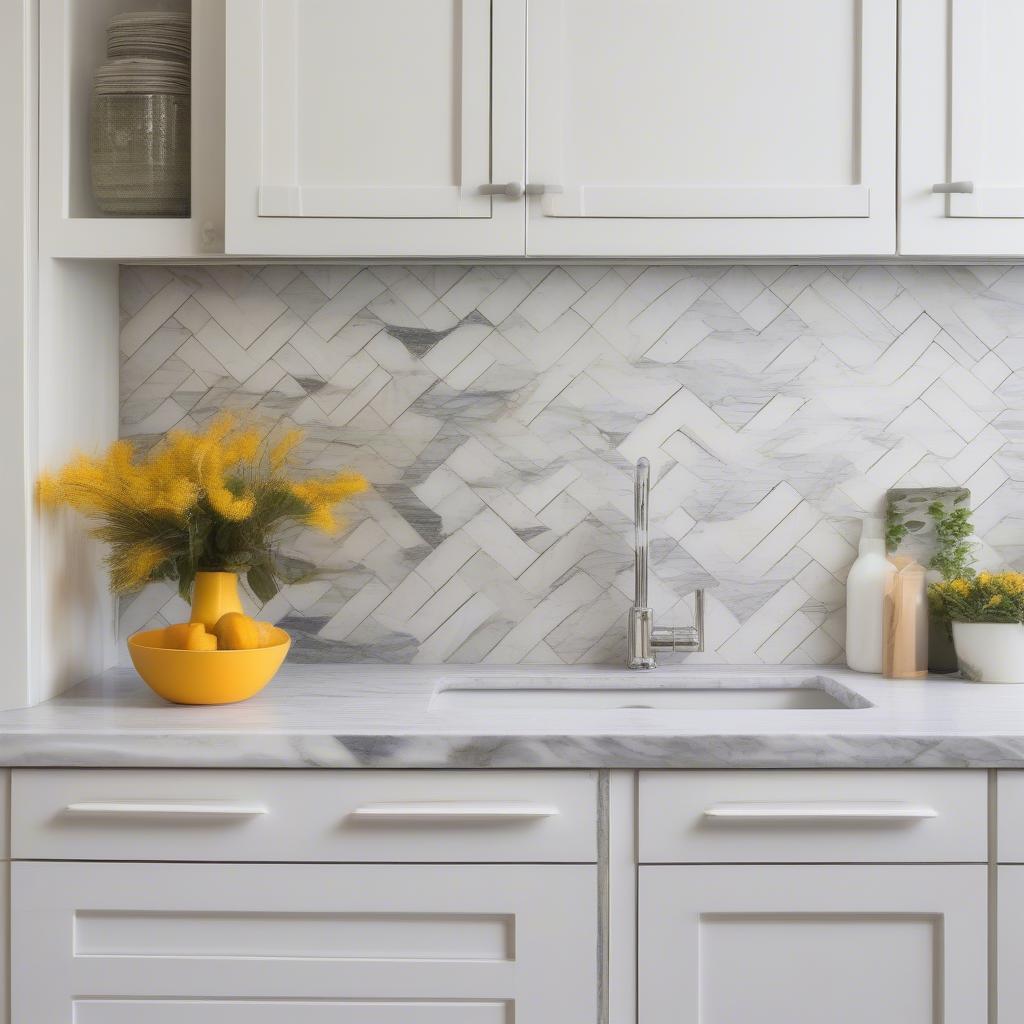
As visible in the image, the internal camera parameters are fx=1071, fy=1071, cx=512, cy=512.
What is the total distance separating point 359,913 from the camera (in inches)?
59.8

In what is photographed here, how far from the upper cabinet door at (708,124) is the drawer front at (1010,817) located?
89 centimetres

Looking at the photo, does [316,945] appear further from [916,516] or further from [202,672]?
[916,516]

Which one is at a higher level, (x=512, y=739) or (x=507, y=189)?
(x=507, y=189)

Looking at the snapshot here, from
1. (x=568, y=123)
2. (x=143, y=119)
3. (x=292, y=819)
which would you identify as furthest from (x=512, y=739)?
(x=143, y=119)

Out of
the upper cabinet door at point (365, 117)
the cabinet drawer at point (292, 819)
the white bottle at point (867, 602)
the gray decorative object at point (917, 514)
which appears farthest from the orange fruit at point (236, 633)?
the gray decorative object at point (917, 514)

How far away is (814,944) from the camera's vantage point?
152cm

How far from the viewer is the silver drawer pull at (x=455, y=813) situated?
1.51 metres

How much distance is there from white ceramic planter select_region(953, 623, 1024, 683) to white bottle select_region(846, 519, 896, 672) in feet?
0.54

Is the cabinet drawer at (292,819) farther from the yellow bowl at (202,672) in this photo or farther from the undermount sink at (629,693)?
the undermount sink at (629,693)

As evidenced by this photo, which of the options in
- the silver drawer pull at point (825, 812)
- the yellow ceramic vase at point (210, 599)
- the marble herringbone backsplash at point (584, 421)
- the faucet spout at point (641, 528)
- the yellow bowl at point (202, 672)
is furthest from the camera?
the marble herringbone backsplash at point (584, 421)

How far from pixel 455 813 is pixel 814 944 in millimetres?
541

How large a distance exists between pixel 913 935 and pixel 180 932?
1.04 metres

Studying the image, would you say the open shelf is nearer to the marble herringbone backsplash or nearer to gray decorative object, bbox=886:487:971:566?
the marble herringbone backsplash

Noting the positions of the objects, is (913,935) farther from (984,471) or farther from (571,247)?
(571,247)
